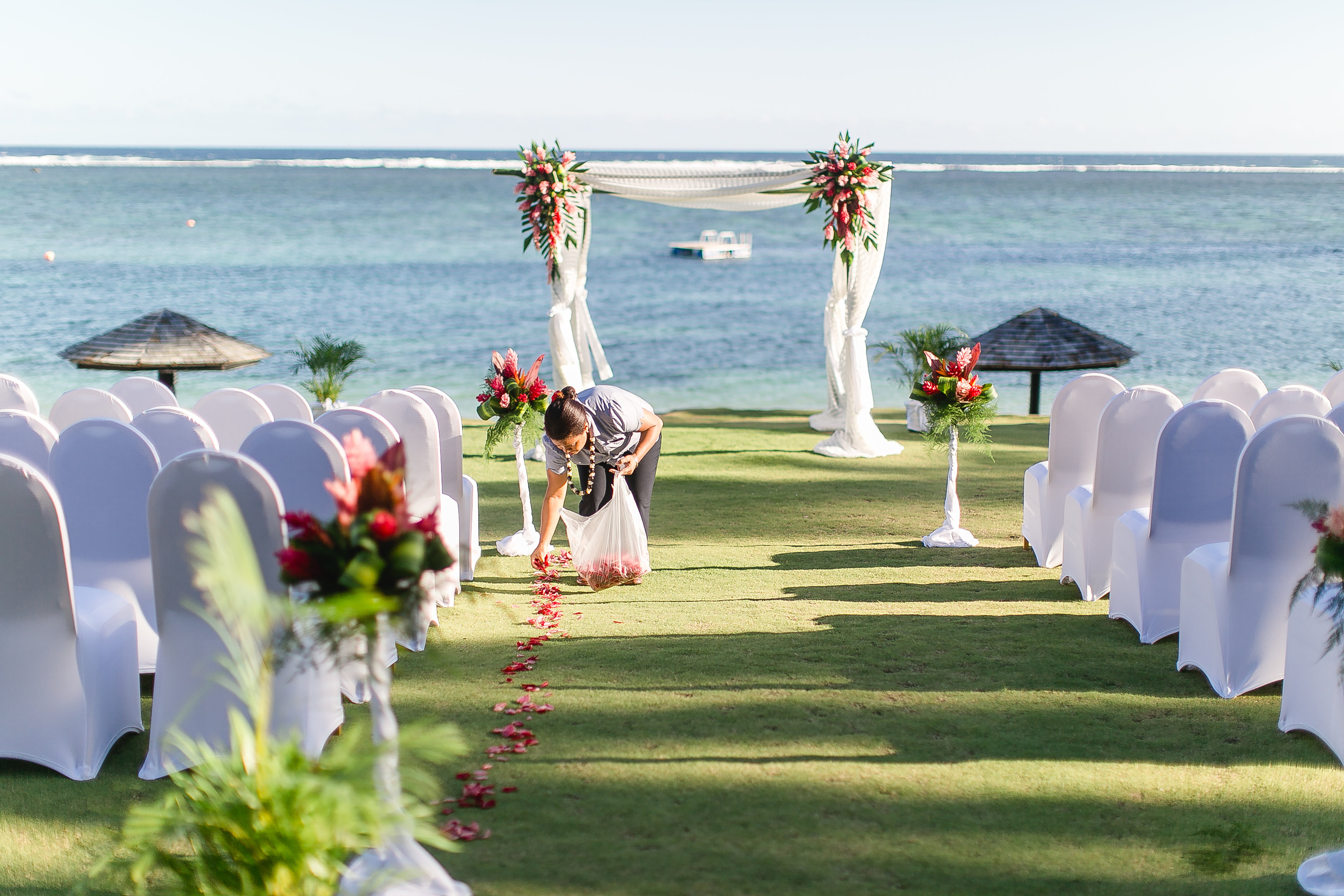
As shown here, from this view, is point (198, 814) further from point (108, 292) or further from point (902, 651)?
point (108, 292)

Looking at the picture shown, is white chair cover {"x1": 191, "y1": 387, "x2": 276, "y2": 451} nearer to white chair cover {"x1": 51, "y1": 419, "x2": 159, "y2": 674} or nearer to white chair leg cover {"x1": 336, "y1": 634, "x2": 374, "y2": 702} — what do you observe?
white chair cover {"x1": 51, "y1": 419, "x2": 159, "y2": 674}

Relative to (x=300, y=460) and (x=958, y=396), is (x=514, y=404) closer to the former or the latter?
(x=300, y=460)

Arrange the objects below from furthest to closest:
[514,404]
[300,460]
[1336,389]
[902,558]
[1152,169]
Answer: [1152,169] < [902,558] < [514,404] < [1336,389] < [300,460]

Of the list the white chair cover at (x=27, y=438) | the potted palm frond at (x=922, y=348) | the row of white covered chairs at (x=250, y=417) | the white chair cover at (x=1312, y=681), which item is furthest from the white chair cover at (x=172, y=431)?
the potted palm frond at (x=922, y=348)

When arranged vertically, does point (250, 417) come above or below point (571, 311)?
below

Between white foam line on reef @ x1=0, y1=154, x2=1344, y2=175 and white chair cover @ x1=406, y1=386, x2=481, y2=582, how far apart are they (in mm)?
109311

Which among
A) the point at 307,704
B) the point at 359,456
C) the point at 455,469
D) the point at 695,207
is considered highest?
the point at 695,207

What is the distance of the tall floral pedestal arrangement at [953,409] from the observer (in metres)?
6.55

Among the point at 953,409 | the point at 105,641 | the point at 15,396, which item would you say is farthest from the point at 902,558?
the point at 15,396

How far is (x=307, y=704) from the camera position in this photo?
3.50 metres

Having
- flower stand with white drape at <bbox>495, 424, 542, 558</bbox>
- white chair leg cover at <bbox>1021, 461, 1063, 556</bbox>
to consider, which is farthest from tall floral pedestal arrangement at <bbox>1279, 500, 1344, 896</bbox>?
flower stand with white drape at <bbox>495, 424, 542, 558</bbox>

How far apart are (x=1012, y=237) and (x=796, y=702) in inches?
1920

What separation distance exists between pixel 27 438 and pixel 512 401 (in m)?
2.68

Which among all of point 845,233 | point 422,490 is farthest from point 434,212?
point 422,490
